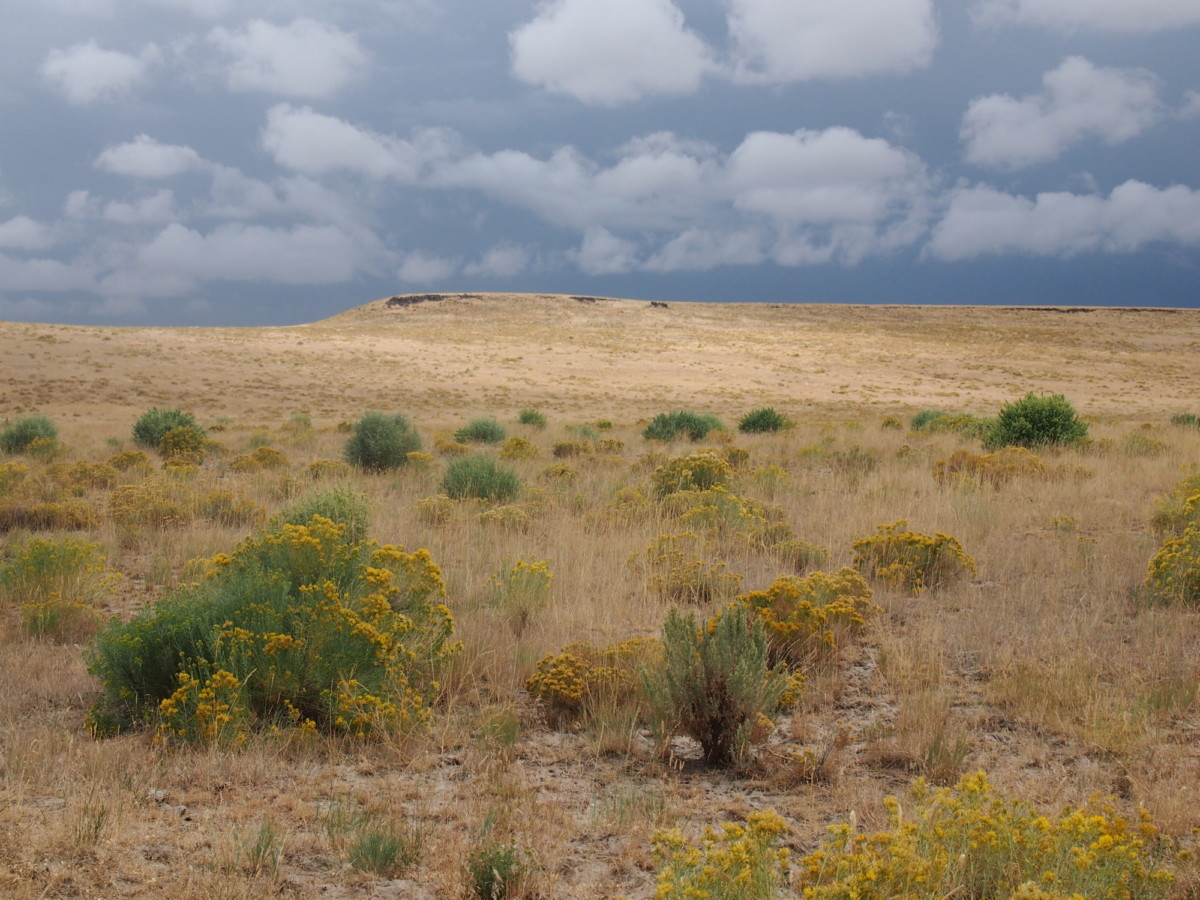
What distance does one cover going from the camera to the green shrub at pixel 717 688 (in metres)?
3.62

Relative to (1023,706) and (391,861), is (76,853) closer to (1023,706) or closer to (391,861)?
(391,861)

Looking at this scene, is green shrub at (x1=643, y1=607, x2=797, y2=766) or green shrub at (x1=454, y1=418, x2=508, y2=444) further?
green shrub at (x1=454, y1=418, x2=508, y2=444)

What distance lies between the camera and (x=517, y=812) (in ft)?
9.86

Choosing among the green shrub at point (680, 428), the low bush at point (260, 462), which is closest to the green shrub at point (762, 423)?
the green shrub at point (680, 428)

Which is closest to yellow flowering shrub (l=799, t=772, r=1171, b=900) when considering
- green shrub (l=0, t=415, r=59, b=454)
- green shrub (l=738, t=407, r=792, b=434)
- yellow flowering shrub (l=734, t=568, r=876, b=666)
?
yellow flowering shrub (l=734, t=568, r=876, b=666)

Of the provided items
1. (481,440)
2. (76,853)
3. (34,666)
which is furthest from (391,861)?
(481,440)

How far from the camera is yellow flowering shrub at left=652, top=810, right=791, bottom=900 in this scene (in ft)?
7.11

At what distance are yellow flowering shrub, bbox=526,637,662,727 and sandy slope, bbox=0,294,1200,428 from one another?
22.6 m

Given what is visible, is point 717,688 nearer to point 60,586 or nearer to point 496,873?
point 496,873

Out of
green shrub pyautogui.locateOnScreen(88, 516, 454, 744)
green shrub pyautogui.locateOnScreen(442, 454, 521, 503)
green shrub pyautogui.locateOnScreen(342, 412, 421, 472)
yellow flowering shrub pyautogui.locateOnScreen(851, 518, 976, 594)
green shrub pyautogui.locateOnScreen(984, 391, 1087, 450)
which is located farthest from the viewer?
green shrub pyautogui.locateOnScreen(984, 391, 1087, 450)

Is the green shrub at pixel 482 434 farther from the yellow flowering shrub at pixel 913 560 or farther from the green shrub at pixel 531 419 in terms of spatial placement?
the yellow flowering shrub at pixel 913 560

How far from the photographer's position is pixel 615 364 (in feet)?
172

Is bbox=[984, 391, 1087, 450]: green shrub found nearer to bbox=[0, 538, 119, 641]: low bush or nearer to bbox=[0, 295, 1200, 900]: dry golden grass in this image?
bbox=[0, 295, 1200, 900]: dry golden grass

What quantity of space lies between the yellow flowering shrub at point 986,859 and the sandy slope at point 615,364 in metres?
24.6
